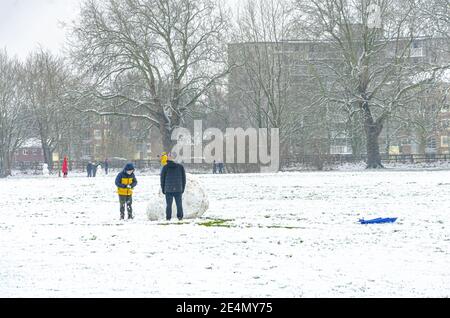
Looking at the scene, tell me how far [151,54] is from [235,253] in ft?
140

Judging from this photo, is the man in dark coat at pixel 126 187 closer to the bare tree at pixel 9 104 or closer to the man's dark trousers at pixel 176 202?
the man's dark trousers at pixel 176 202

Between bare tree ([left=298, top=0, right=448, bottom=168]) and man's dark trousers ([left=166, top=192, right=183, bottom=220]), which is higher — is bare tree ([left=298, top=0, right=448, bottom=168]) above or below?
above

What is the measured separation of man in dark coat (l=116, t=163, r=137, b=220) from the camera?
18656 mm

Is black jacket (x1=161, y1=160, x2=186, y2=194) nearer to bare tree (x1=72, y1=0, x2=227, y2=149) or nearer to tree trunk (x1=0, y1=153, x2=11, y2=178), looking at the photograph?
bare tree (x1=72, y1=0, x2=227, y2=149)

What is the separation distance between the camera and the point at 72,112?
171ft

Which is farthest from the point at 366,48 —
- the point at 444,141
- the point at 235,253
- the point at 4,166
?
the point at 444,141

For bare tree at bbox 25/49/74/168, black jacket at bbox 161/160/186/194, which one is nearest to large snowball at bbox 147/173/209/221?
black jacket at bbox 161/160/186/194

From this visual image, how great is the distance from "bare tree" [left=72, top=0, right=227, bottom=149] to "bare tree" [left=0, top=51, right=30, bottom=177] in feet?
62.7

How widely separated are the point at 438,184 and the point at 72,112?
99.5 ft

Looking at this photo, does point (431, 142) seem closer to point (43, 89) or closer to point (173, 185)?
point (43, 89)

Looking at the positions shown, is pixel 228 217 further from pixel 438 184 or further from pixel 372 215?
pixel 438 184

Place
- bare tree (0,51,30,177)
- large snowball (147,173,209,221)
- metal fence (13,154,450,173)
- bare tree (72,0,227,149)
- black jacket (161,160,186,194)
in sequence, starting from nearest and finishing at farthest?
black jacket (161,160,186,194)
large snowball (147,173,209,221)
bare tree (72,0,227,149)
metal fence (13,154,450,173)
bare tree (0,51,30,177)
